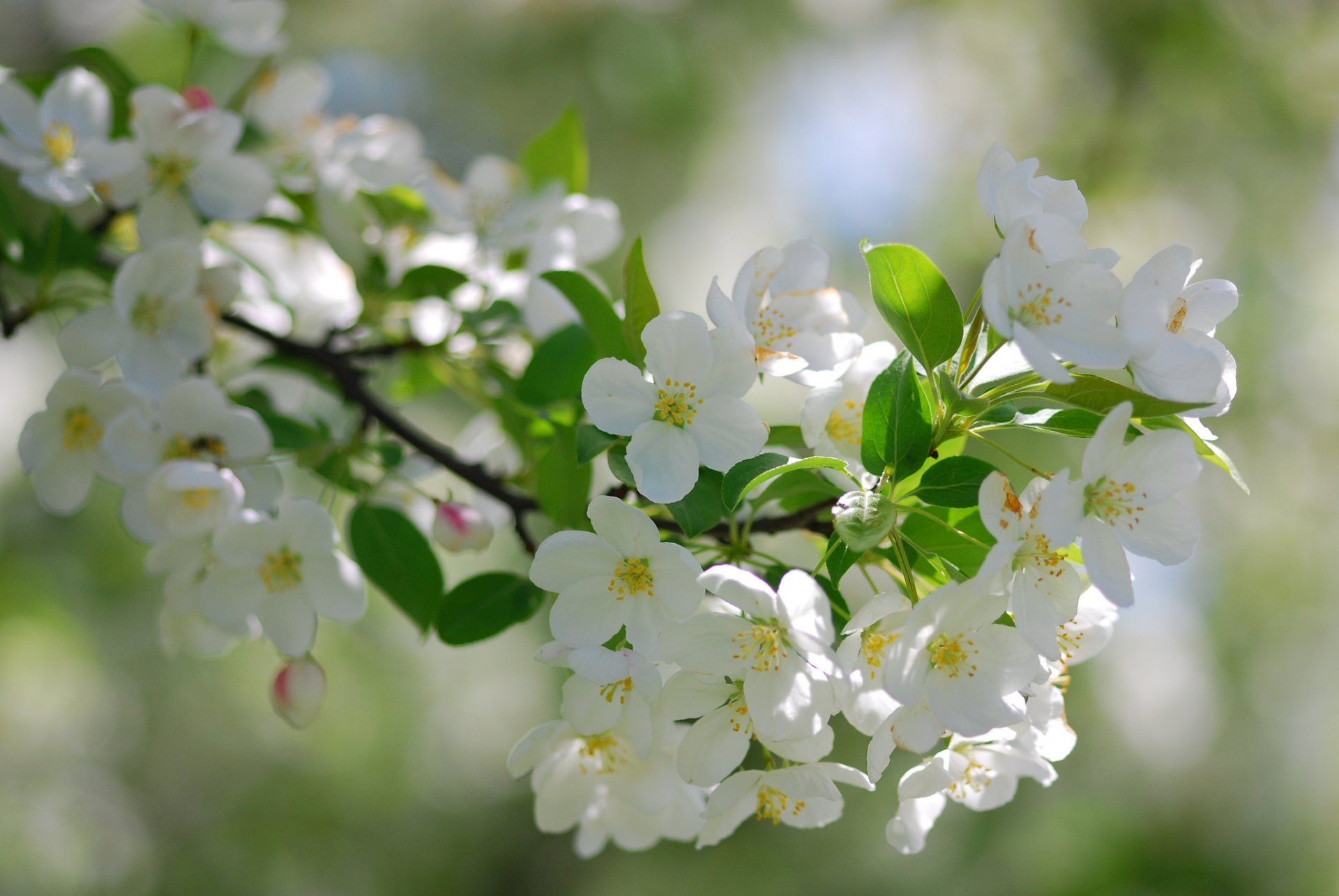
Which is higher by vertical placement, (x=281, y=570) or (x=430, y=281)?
(x=430, y=281)

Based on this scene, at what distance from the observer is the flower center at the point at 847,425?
804 millimetres

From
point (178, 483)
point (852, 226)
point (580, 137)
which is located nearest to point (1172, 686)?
point (852, 226)

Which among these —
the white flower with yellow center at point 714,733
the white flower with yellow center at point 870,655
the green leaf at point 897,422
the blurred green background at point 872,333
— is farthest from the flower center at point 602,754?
the blurred green background at point 872,333

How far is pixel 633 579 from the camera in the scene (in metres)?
0.70

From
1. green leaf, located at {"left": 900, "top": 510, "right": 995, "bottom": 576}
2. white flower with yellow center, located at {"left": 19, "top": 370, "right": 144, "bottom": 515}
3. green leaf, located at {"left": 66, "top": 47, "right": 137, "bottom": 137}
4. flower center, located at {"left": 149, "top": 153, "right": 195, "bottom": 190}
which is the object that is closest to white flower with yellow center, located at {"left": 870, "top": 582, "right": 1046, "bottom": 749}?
green leaf, located at {"left": 900, "top": 510, "right": 995, "bottom": 576}

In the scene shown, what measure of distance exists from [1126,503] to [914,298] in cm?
20

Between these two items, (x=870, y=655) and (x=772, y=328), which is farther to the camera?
(x=772, y=328)

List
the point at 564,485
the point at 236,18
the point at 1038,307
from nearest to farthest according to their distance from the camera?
the point at 1038,307 < the point at 564,485 < the point at 236,18

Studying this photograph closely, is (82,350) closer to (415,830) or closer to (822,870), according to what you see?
(822,870)

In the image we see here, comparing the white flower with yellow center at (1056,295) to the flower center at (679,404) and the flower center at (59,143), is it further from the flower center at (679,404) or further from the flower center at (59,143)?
the flower center at (59,143)

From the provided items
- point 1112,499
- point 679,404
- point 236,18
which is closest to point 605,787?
point 679,404

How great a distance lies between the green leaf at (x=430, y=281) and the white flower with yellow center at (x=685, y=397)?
1.50 feet

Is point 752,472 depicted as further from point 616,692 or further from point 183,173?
point 183,173

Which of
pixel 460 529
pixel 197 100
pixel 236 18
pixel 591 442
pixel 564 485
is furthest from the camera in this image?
pixel 236 18
